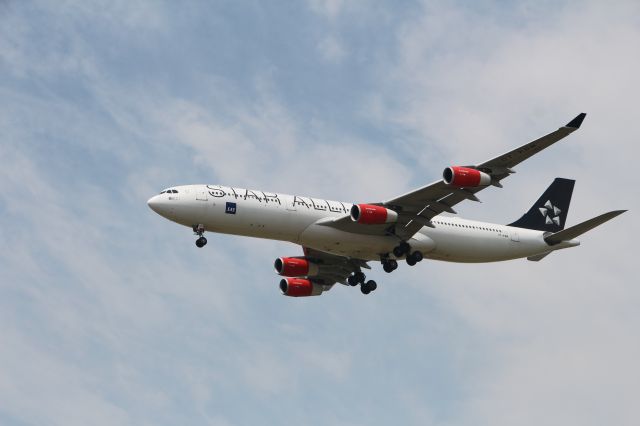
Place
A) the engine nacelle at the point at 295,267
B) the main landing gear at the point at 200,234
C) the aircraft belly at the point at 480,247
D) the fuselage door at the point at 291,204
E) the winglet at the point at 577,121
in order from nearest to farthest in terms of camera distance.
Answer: the winglet at the point at 577,121 → the main landing gear at the point at 200,234 → the fuselage door at the point at 291,204 → the aircraft belly at the point at 480,247 → the engine nacelle at the point at 295,267

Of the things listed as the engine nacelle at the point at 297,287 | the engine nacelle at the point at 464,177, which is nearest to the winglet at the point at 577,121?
the engine nacelle at the point at 464,177

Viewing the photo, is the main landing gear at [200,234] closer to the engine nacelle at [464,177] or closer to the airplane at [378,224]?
the airplane at [378,224]

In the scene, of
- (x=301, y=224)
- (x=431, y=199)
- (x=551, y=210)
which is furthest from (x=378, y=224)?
(x=551, y=210)

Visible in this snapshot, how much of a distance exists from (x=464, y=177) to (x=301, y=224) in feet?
29.9

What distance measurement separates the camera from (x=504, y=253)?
61594mm

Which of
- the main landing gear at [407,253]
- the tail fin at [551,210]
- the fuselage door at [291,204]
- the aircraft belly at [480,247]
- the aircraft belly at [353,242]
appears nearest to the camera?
the fuselage door at [291,204]

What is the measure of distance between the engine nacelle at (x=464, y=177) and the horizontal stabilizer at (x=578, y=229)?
7042mm

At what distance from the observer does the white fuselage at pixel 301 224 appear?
5350 centimetres

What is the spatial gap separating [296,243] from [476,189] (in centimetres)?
1016

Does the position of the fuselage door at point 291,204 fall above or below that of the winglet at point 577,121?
below

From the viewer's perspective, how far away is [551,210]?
216 feet

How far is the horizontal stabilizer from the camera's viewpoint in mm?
54250

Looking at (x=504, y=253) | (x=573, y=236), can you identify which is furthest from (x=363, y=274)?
(x=573, y=236)

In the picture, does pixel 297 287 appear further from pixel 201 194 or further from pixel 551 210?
pixel 551 210
